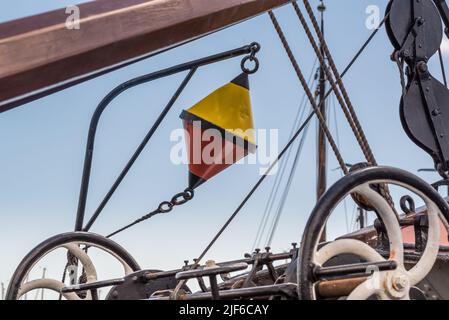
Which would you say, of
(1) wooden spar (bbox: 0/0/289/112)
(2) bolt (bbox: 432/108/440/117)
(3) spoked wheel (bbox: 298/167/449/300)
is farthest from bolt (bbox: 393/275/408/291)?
(2) bolt (bbox: 432/108/440/117)

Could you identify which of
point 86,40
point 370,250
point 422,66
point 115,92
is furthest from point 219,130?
point 86,40

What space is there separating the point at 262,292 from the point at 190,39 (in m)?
0.81

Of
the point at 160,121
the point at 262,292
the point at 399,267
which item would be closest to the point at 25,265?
the point at 160,121

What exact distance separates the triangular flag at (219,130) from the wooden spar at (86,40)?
213 centimetres

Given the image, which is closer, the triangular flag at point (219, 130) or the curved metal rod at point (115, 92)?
the curved metal rod at point (115, 92)

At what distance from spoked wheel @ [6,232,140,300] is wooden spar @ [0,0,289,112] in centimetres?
175

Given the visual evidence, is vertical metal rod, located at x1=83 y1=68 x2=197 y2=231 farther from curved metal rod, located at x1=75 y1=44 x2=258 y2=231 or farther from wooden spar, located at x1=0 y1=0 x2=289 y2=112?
wooden spar, located at x1=0 y1=0 x2=289 y2=112

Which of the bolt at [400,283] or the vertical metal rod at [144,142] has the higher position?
the vertical metal rod at [144,142]

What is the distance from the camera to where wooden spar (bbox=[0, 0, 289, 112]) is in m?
0.84

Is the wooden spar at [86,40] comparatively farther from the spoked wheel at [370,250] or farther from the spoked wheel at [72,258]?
the spoked wheel at [72,258]

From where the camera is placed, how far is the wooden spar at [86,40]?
0.84 m

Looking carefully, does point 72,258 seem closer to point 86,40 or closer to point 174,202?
point 174,202

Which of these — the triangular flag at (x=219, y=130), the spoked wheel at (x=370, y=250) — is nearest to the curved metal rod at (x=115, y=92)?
the triangular flag at (x=219, y=130)

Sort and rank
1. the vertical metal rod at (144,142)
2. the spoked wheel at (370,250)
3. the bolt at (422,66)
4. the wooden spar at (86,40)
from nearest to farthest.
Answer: the wooden spar at (86,40), the spoked wheel at (370,250), the bolt at (422,66), the vertical metal rod at (144,142)
